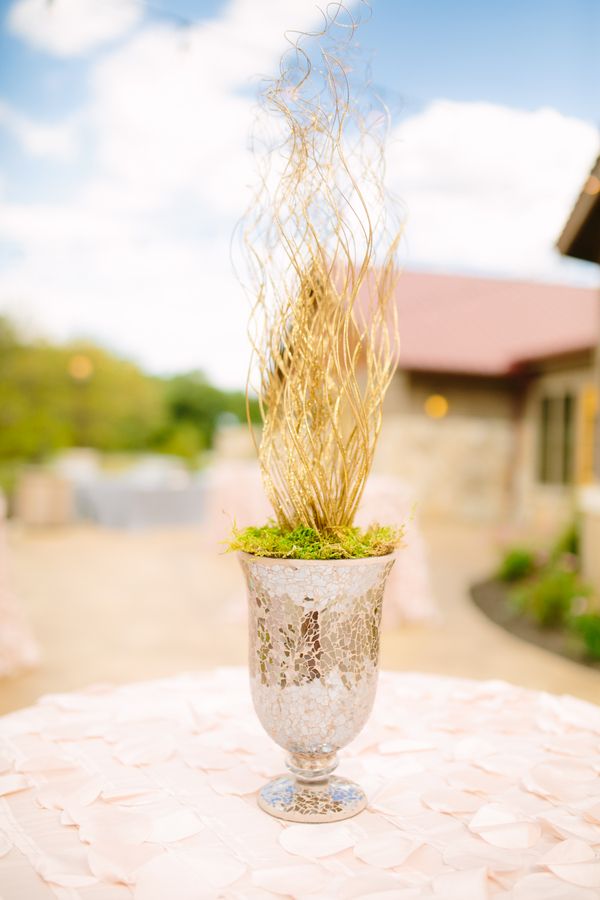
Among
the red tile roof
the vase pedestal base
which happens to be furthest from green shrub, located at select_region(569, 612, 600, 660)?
the red tile roof

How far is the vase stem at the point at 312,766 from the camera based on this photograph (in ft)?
4.25

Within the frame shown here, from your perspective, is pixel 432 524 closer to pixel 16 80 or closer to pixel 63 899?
pixel 16 80

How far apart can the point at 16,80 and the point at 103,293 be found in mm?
A: 8551

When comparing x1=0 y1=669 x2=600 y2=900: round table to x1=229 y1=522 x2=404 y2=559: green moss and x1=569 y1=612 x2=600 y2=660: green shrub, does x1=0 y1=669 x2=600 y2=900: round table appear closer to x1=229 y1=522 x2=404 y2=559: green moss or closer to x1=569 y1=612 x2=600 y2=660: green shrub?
x1=229 y1=522 x2=404 y2=559: green moss

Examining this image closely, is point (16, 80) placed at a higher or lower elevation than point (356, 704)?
higher

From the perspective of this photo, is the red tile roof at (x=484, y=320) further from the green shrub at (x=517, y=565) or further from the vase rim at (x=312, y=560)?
the vase rim at (x=312, y=560)

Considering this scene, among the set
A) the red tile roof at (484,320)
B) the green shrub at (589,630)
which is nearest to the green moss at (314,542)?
the green shrub at (589,630)

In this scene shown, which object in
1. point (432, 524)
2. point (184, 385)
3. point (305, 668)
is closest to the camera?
point (305, 668)

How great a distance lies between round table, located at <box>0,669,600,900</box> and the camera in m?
1.00

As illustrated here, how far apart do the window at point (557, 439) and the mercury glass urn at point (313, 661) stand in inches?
366

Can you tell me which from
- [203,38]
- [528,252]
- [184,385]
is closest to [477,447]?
[528,252]

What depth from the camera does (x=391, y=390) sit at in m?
12.0

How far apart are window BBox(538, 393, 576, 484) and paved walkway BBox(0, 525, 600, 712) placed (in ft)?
7.74

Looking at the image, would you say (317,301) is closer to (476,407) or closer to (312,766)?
(312,766)
